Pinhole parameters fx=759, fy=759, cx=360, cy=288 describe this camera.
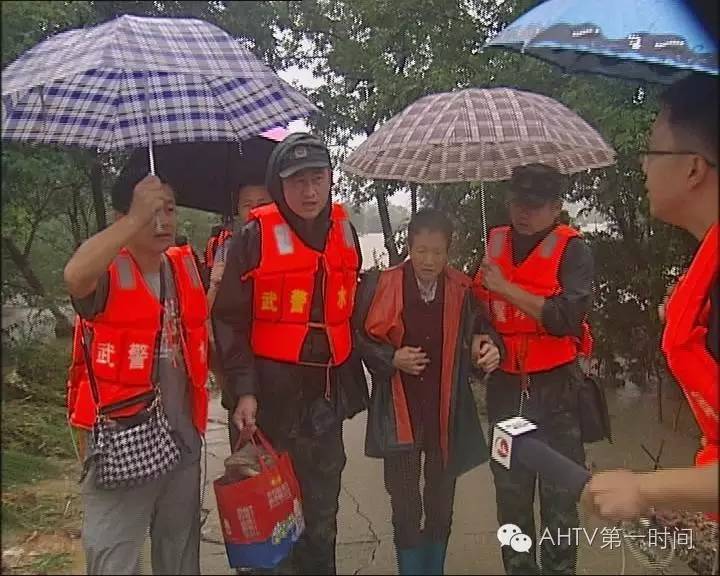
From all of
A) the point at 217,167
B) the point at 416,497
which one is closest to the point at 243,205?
the point at 217,167

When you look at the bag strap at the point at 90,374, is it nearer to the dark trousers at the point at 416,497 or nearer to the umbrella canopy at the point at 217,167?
the umbrella canopy at the point at 217,167

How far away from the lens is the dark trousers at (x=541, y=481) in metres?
3.01

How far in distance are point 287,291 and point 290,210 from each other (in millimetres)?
296

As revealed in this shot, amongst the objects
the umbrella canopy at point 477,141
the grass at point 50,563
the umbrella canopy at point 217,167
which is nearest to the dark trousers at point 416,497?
the umbrella canopy at point 477,141

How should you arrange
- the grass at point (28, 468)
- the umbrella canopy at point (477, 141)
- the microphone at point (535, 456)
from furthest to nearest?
the grass at point (28, 468) → the umbrella canopy at point (477, 141) → the microphone at point (535, 456)

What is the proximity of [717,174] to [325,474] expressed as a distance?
180cm

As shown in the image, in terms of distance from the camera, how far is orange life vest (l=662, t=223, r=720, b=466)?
1.69 meters

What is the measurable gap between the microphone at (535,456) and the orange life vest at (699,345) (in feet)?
0.98

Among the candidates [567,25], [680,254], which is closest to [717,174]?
[567,25]

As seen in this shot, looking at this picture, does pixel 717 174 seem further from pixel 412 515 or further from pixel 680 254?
pixel 680 254

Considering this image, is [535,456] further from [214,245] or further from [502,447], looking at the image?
[214,245]

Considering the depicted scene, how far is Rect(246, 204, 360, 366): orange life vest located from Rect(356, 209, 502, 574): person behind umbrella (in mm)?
199

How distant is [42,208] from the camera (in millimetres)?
3777

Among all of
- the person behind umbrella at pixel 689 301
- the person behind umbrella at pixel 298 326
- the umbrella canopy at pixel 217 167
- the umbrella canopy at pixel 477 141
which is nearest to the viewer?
the person behind umbrella at pixel 689 301
